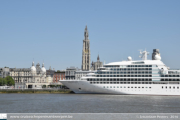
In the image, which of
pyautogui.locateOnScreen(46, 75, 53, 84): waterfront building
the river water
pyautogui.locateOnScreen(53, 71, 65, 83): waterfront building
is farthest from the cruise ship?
pyautogui.locateOnScreen(46, 75, 53, 84): waterfront building

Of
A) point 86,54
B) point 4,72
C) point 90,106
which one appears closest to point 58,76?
point 86,54

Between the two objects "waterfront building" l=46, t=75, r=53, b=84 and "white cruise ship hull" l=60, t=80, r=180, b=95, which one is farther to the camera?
"waterfront building" l=46, t=75, r=53, b=84

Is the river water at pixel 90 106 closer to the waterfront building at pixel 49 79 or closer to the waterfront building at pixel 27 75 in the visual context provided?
the waterfront building at pixel 27 75

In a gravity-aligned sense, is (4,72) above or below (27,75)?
above

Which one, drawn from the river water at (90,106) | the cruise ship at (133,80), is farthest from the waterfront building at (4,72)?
the river water at (90,106)

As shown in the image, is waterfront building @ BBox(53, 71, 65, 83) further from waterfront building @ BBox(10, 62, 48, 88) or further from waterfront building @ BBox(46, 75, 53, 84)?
waterfront building @ BBox(10, 62, 48, 88)

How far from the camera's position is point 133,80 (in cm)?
7844

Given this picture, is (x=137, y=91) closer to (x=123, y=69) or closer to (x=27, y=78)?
(x=123, y=69)

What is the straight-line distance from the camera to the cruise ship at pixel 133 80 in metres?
77.1

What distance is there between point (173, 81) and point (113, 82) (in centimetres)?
1266

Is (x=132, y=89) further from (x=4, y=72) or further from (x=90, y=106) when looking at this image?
(x=4, y=72)

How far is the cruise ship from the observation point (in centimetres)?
7706

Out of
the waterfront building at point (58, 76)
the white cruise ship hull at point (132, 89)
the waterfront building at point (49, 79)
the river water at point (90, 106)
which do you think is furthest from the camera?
the waterfront building at point (49, 79)

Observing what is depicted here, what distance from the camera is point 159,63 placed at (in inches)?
3123
